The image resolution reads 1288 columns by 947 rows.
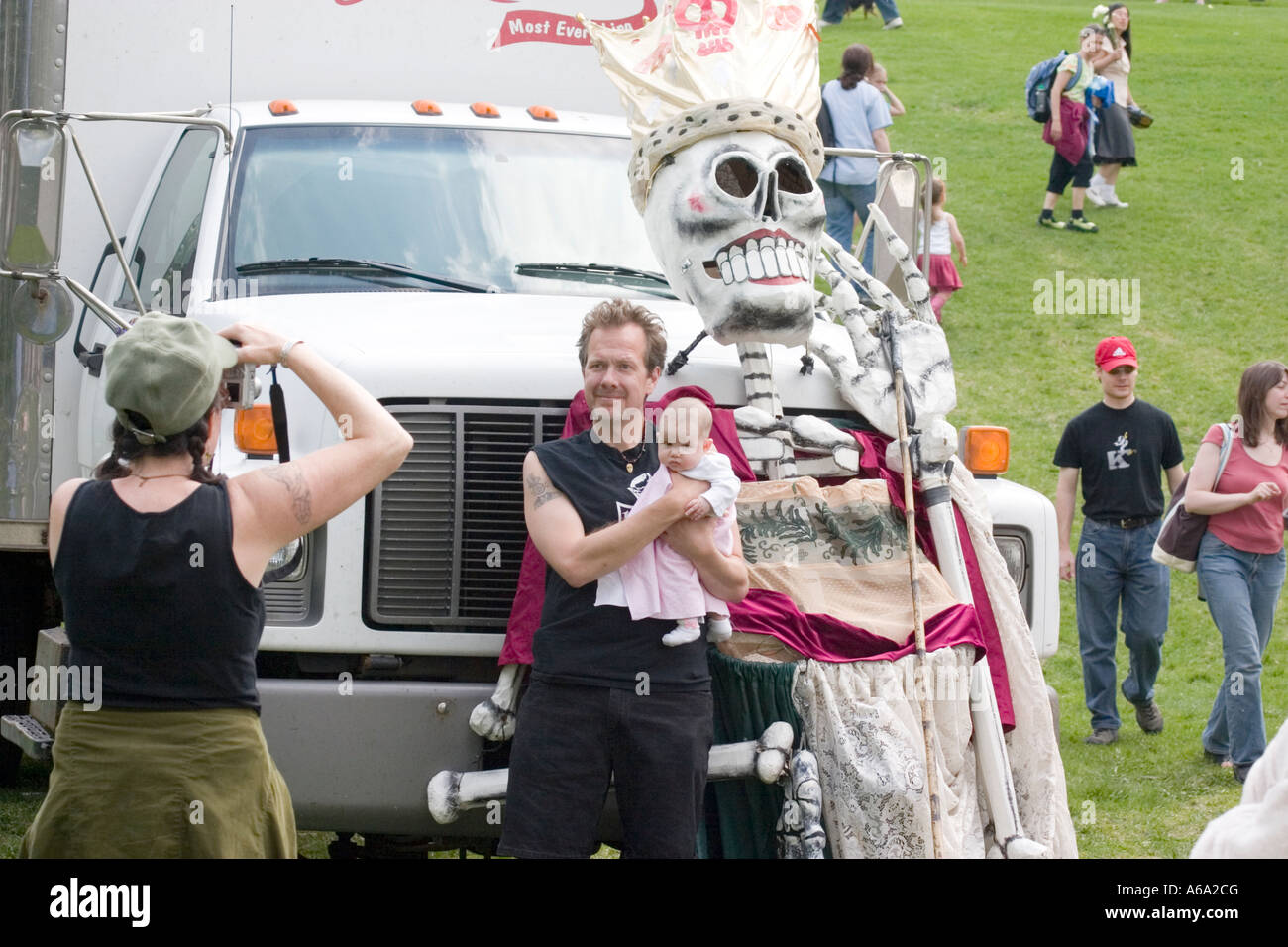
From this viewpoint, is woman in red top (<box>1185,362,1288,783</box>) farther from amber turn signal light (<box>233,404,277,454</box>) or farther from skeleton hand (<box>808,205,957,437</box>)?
amber turn signal light (<box>233,404,277,454</box>)

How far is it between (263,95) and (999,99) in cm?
2065

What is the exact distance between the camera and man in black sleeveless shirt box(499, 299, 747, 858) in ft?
14.6

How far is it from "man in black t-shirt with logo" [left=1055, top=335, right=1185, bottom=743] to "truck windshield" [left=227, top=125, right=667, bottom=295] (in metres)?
3.44

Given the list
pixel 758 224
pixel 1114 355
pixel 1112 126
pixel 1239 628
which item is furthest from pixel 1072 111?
pixel 758 224

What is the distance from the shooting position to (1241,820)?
270 centimetres

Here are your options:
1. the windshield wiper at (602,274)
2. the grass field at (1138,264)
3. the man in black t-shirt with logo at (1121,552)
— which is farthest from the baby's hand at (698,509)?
the man in black t-shirt with logo at (1121,552)

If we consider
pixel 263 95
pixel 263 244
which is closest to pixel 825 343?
pixel 263 244

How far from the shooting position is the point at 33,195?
17.0ft

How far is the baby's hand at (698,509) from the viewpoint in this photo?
447 cm

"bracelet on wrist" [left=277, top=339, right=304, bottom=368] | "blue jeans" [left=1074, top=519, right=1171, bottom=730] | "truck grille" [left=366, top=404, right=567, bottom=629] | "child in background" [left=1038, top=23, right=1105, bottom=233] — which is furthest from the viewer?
"child in background" [left=1038, top=23, right=1105, bottom=233]

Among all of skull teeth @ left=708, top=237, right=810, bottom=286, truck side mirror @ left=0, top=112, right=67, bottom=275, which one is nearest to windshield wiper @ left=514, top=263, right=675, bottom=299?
skull teeth @ left=708, top=237, right=810, bottom=286

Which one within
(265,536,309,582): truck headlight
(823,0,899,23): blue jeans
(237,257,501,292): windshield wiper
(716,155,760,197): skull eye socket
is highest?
(823,0,899,23): blue jeans

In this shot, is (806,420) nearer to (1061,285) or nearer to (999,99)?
(1061,285)

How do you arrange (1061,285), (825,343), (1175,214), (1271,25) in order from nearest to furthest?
(825,343)
(1061,285)
(1175,214)
(1271,25)
